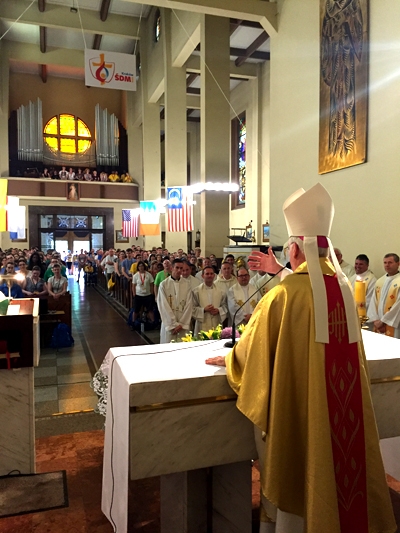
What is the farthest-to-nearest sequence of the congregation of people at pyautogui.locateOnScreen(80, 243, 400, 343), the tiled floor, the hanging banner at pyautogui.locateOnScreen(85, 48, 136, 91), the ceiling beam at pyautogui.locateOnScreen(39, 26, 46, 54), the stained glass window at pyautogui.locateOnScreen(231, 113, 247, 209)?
the stained glass window at pyautogui.locateOnScreen(231, 113, 247, 209) → the ceiling beam at pyautogui.locateOnScreen(39, 26, 46, 54) → the hanging banner at pyautogui.locateOnScreen(85, 48, 136, 91) → the congregation of people at pyautogui.locateOnScreen(80, 243, 400, 343) → the tiled floor

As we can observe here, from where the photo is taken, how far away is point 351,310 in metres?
2.20

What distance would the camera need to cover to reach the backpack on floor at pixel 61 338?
7.45 m

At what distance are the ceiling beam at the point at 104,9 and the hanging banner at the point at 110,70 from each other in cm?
531

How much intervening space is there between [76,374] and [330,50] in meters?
6.66

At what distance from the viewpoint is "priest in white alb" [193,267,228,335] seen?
6000 mm

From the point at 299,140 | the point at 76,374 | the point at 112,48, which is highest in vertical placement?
the point at 112,48

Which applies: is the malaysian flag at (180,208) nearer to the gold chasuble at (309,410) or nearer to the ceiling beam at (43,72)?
the gold chasuble at (309,410)

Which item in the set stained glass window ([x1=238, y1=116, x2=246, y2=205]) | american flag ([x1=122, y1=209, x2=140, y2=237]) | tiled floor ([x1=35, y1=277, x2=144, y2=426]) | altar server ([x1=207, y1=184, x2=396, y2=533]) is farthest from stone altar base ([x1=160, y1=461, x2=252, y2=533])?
stained glass window ([x1=238, y1=116, x2=246, y2=205])

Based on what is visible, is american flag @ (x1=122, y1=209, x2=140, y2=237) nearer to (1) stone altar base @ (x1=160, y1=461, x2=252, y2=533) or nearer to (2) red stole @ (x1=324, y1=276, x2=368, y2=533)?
(1) stone altar base @ (x1=160, y1=461, x2=252, y2=533)

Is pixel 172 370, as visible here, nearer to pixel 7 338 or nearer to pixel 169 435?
pixel 169 435

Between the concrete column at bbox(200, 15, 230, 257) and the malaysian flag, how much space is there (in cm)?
45

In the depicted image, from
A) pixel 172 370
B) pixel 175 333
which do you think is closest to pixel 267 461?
pixel 172 370

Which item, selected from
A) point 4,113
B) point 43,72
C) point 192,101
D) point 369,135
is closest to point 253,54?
point 192,101

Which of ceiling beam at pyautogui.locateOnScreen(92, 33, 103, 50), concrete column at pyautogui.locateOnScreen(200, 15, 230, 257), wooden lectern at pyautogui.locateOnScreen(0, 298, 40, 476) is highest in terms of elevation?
ceiling beam at pyautogui.locateOnScreen(92, 33, 103, 50)
